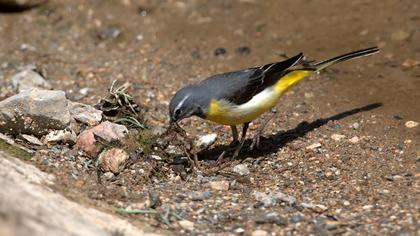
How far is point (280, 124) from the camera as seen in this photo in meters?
7.88

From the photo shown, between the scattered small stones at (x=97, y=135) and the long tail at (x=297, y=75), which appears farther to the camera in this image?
the long tail at (x=297, y=75)

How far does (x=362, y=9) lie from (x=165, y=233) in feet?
20.1

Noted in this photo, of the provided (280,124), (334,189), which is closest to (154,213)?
(334,189)

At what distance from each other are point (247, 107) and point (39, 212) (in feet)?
9.96

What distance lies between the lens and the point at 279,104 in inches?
328

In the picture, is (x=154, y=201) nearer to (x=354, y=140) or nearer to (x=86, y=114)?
(x=86, y=114)

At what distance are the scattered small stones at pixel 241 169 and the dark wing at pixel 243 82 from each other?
2.15 ft

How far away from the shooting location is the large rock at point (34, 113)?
6352 mm

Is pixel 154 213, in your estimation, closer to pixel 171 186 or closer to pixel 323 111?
pixel 171 186

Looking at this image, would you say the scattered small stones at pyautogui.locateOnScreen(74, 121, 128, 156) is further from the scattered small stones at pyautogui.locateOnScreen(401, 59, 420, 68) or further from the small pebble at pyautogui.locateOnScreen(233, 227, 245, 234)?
the scattered small stones at pyautogui.locateOnScreen(401, 59, 420, 68)

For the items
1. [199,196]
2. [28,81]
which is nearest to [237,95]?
[199,196]

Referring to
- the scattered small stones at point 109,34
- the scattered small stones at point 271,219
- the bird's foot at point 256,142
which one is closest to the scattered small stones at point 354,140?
the bird's foot at point 256,142

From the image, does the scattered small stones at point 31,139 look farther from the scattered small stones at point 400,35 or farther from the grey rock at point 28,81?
the scattered small stones at point 400,35

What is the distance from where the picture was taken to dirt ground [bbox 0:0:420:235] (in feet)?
18.7
